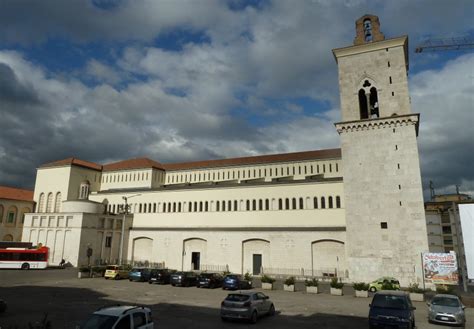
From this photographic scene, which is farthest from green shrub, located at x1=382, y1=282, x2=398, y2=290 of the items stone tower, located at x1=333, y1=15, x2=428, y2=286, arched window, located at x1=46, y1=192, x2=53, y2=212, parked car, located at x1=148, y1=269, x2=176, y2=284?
arched window, located at x1=46, y1=192, x2=53, y2=212

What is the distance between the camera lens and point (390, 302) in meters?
15.0

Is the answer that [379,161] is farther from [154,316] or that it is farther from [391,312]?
[154,316]

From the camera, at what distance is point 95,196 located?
55.8m

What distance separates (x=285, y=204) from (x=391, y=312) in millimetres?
28327

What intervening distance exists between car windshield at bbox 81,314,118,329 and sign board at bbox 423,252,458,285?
87.0 ft

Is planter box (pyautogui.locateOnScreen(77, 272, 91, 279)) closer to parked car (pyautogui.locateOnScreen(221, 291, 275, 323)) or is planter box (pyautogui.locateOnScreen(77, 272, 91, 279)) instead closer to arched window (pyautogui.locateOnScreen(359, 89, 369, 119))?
parked car (pyautogui.locateOnScreen(221, 291, 275, 323))

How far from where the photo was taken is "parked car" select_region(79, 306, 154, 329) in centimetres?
934

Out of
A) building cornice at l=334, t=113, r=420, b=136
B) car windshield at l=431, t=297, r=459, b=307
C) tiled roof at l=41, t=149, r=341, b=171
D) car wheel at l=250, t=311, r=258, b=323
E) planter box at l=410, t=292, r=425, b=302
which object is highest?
tiled roof at l=41, t=149, r=341, b=171

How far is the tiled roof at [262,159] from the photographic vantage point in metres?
50.8

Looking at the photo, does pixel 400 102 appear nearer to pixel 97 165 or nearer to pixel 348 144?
pixel 348 144

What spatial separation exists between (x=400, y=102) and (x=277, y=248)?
2125 cm

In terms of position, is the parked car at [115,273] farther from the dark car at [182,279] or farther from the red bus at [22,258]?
the red bus at [22,258]

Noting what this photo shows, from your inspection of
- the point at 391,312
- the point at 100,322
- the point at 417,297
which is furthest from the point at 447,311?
the point at 100,322

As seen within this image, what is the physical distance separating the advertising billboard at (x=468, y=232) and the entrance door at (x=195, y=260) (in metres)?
31.1
